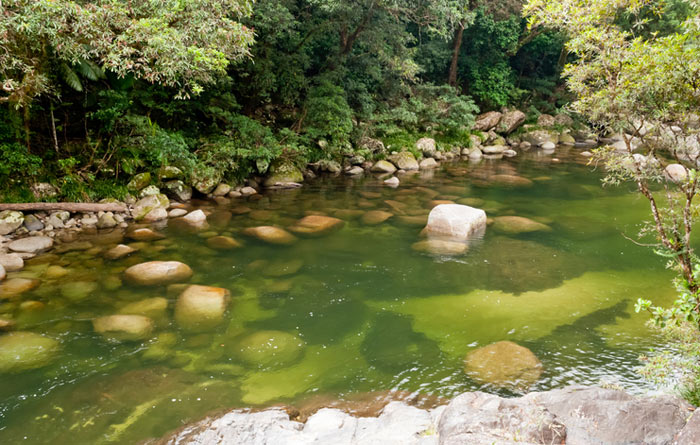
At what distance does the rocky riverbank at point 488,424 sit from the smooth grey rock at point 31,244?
233 inches

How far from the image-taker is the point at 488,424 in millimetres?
3256

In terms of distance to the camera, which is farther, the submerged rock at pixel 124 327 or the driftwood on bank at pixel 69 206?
the driftwood on bank at pixel 69 206

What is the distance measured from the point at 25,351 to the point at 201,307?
2.05 metres

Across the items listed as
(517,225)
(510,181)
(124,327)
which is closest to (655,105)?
(124,327)

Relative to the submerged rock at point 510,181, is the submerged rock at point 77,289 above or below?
below

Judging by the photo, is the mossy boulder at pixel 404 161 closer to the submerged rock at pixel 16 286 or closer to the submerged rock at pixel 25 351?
the submerged rock at pixel 16 286

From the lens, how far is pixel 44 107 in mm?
10430

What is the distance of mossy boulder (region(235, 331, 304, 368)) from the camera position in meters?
5.23

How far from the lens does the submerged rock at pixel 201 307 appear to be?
592 centimetres

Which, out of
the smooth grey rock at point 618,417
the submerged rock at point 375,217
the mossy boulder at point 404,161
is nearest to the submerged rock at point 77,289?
the submerged rock at point 375,217

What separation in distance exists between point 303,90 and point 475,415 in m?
14.6

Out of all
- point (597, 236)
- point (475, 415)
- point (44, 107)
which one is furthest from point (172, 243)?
point (597, 236)

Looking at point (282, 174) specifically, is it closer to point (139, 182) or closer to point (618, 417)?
point (139, 182)

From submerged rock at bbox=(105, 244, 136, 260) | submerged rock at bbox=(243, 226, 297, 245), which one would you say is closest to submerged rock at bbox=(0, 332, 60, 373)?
submerged rock at bbox=(105, 244, 136, 260)
